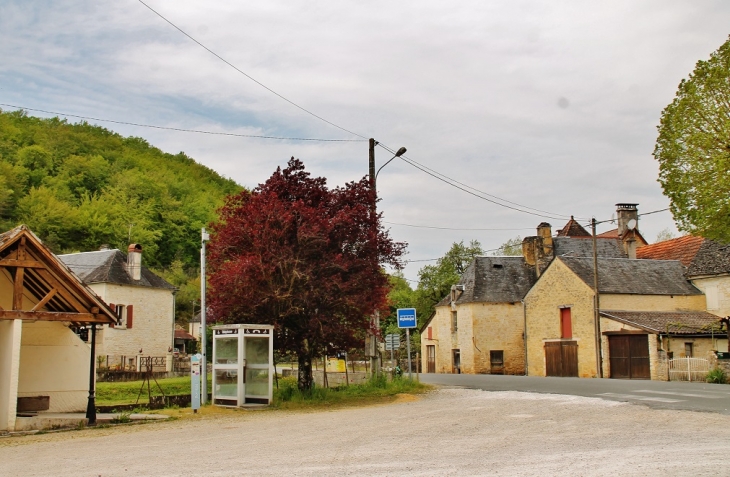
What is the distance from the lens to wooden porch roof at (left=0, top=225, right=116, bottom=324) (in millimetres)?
16328

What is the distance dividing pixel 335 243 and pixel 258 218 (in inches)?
97.8

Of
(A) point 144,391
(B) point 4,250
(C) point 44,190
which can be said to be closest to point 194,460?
(B) point 4,250

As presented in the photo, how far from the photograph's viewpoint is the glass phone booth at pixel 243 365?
66.9 feet

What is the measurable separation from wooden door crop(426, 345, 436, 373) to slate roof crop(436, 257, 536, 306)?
5.31 m

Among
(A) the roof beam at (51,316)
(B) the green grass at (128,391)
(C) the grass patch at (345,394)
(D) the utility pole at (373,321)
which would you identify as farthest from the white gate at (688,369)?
(A) the roof beam at (51,316)

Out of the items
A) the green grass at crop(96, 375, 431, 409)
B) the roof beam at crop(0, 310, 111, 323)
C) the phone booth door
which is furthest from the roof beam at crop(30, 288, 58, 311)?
the green grass at crop(96, 375, 431, 409)

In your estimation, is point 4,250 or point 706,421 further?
point 4,250

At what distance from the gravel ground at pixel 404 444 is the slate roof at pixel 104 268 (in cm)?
3115

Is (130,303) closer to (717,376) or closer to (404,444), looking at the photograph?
(717,376)

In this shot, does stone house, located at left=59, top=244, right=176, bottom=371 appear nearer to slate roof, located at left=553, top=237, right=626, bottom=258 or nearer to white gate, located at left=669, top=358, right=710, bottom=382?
white gate, located at left=669, top=358, right=710, bottom=382

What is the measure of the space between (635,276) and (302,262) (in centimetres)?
3118

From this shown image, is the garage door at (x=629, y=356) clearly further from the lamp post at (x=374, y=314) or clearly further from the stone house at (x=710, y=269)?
the lamp post at (x=374, y=314)

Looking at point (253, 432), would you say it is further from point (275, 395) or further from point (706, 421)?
point (706, 421)

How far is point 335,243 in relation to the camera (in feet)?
72.2
